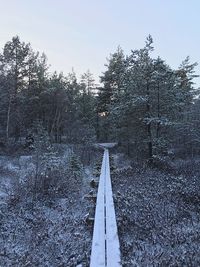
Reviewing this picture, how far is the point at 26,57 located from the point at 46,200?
1350 inches

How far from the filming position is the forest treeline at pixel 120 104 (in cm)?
2456

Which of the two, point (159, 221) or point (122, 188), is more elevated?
point (122, 188)

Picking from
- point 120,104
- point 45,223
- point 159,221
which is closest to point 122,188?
point 159,221

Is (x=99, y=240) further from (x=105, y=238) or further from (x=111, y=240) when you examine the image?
(x=111, y=240)

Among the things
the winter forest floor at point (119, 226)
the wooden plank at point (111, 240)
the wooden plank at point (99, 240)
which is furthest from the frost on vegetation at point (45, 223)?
the wooden plank at point (111, 240)

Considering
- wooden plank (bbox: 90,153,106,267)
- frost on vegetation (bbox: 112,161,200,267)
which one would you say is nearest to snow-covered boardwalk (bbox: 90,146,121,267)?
wooden plank (bbox: 90,153,106,267)

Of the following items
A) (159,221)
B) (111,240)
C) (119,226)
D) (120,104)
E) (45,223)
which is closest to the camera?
(111,240)

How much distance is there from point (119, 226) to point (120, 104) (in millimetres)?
17969

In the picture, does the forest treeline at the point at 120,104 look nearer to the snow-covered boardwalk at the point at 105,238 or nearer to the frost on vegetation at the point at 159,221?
the frost on vegetation at the point at 159,221

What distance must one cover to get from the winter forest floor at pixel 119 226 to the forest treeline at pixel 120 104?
380 inches

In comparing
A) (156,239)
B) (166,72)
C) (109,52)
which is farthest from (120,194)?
(109,52)

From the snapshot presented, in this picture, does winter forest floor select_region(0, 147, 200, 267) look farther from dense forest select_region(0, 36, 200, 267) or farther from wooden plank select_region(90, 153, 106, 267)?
wooden plank select_region(90, 153, 106, 267)

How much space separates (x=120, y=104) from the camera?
2661cm

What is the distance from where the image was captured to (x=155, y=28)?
1121 inches
